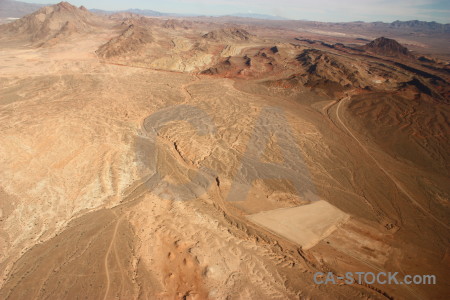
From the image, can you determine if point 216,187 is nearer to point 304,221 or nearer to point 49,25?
point 304,221

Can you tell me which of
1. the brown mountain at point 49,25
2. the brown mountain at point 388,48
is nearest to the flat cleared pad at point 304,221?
the brown mountain at point 49,25

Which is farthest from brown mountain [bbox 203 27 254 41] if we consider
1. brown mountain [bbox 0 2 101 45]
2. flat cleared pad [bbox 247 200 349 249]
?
flat cleared pad [bbox 247 200 349 249]

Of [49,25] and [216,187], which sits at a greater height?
[49,25]

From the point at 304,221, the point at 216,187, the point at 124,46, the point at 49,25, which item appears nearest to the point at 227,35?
the point at 124,46

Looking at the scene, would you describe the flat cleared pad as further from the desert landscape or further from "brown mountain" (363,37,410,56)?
"brown mountain" (363,37,410,56)

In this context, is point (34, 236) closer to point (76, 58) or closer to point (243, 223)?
point (243, 223)

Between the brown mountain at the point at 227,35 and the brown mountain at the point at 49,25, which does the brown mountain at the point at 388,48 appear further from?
the brown mountain at the point at 49,25

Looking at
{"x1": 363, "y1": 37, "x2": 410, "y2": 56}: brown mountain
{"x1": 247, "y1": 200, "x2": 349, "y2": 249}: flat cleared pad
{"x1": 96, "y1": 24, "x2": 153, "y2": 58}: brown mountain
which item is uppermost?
{"x1": 363, "y1": 37, "x2": 410, "y2": 56}: brown mountain
